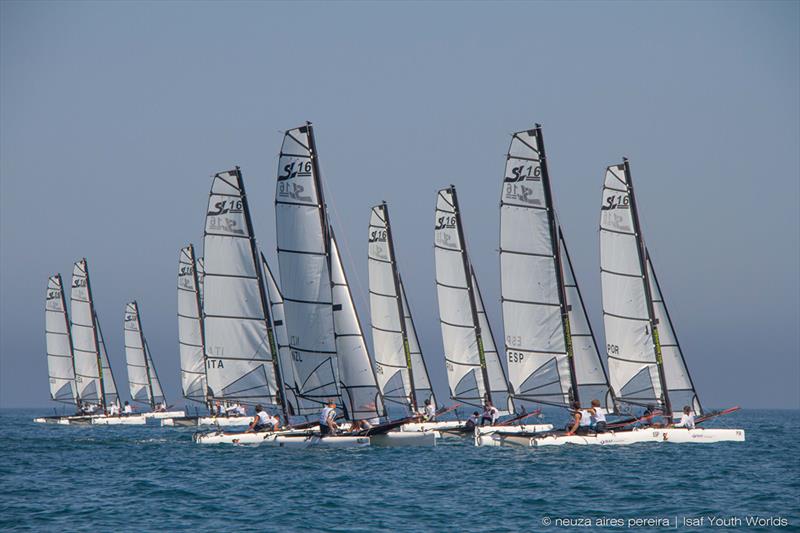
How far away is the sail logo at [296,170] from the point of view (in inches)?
1534

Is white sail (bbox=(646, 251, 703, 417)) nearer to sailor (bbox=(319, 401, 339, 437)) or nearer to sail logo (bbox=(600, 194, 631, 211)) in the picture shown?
sail logo (bbox=(600, 194, 631, 211))

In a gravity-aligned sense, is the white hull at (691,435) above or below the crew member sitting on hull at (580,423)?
below

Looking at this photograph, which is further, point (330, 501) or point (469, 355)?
point (469, 355)

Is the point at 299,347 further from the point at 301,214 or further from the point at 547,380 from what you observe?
the point at 547,380

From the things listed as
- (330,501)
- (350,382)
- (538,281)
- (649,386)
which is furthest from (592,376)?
(330,501)

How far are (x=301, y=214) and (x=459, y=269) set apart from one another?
1423 cm

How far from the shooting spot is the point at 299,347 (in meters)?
39.8

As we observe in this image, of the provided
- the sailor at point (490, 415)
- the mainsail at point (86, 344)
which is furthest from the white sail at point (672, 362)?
the mainsail at point (86, 344)

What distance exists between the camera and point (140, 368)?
8519 centimetres

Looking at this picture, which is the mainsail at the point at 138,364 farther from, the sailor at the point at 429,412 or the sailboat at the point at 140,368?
the sailor at the point at 429,412

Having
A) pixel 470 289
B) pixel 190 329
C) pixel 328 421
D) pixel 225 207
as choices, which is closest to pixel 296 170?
pixel 225 207

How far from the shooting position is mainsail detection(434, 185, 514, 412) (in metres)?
51.4

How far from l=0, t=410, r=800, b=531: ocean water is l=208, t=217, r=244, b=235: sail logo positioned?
8.46m

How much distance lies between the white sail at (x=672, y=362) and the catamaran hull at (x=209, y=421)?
30928mm
